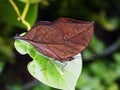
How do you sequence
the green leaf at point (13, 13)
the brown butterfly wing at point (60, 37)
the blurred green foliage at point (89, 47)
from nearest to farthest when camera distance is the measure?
the brown butterfly wing at point (60, 37) < the green leaf at point (13, 13) < the blurred green foliage at point (89, 47)

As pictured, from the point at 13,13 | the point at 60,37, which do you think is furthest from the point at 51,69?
the point at 13,13

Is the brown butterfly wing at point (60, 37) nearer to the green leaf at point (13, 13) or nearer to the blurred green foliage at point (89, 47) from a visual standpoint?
the green leaf at point (13, 13)

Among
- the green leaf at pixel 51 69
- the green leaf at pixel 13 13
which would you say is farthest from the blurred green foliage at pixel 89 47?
the green leaf at pixel 51 69

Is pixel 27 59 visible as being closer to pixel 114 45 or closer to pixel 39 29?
pixel 114 45

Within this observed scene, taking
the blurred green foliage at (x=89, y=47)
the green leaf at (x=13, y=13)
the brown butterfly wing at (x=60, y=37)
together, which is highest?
the brown butterfly wing at (x=60, y=37)

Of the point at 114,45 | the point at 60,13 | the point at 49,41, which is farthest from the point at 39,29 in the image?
the point at 114,45

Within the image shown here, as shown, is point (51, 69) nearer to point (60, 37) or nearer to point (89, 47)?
point (60, 37)
